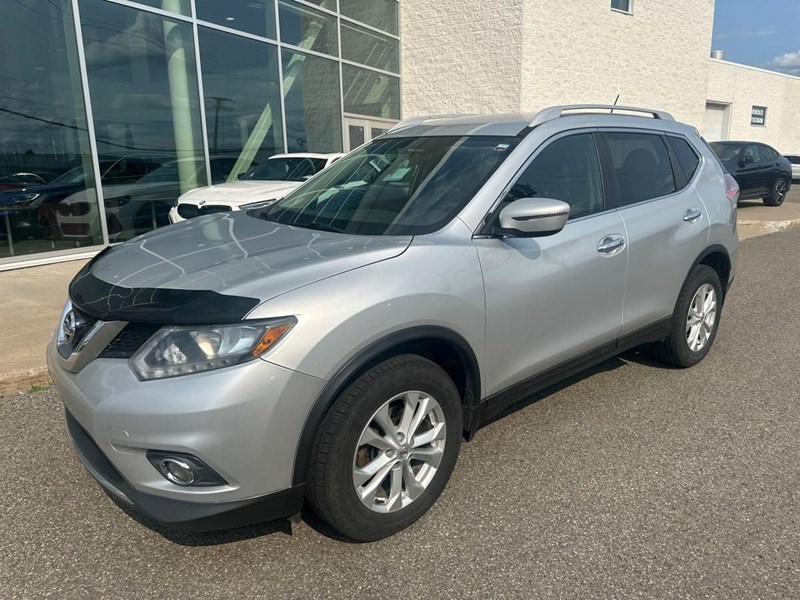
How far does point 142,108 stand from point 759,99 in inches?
1196

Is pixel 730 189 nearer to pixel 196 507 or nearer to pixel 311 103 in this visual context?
pixel 196 507

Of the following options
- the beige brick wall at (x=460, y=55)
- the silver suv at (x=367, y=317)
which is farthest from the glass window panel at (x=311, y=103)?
the silver suv at (x=367, y=317)

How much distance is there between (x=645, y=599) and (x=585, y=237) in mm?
1765

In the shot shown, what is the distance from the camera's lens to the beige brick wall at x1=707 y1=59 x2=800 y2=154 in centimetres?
2756

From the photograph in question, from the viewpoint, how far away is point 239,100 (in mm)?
11219

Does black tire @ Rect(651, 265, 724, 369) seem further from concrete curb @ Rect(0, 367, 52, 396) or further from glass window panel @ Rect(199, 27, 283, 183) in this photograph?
glass window panel @ Rect(199, 27, 283, 183)

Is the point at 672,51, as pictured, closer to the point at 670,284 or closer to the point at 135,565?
the point at 670,284

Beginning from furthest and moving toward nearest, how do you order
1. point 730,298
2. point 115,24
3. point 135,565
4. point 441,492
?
1. point 115,24
2. point 730,298
3. point 441,492
4. point 135,565

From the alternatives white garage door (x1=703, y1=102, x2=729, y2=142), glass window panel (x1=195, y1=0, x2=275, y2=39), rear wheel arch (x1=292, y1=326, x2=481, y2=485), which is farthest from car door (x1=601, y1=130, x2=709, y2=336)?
white garage door (x1=703, y1=102, x2=729, y2=142)

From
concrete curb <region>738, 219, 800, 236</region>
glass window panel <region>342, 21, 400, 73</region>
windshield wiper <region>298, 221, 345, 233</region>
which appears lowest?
concrete curb <region>738, 219, 800, 236</region>

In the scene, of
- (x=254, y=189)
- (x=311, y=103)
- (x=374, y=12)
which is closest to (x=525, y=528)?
(x=254, y=189)

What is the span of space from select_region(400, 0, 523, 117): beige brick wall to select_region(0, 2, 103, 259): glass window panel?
10216mm

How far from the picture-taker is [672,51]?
821 inches

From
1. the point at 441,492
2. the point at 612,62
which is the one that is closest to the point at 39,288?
the point at 441,492
